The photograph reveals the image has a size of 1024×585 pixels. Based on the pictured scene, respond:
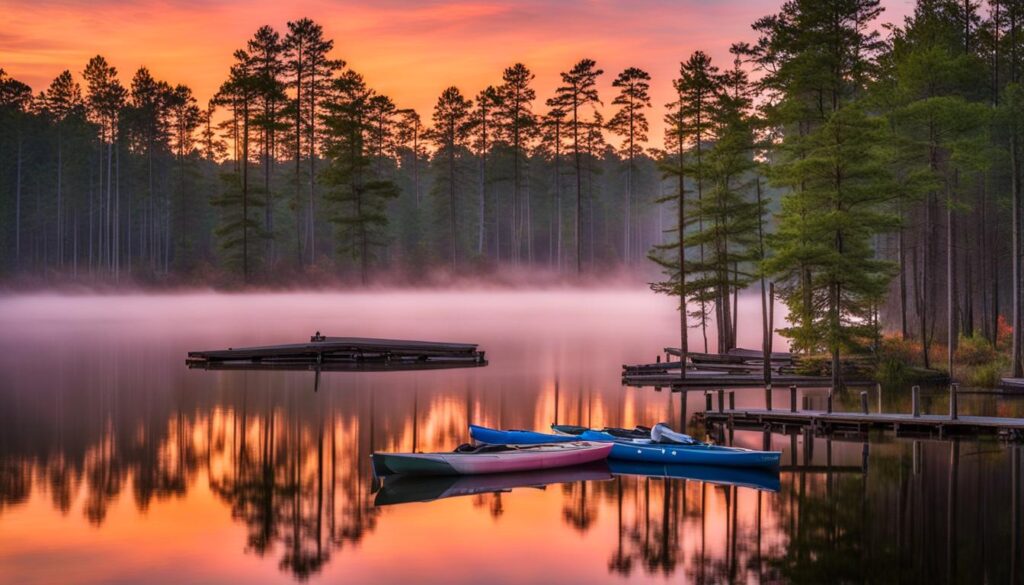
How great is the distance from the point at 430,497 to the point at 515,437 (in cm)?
619

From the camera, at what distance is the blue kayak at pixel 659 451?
29.5 meters

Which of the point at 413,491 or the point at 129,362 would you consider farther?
the point at 129,362

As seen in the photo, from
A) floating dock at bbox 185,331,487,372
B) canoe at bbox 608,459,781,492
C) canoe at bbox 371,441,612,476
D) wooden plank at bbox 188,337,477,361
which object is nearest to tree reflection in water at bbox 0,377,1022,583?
canoe at bbox 608,459,781,492

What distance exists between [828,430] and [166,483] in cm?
2034

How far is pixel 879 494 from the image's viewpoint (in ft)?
88.7

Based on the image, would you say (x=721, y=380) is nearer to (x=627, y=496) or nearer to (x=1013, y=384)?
(x=1013, y=384)

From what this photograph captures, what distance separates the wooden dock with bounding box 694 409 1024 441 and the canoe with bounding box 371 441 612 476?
7.58m

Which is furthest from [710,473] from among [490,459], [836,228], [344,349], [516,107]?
[516,107]

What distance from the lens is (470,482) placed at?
29.0 m

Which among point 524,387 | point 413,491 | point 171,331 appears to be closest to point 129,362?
point 171,331

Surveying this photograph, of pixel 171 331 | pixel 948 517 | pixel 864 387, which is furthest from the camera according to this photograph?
pixel 171 331

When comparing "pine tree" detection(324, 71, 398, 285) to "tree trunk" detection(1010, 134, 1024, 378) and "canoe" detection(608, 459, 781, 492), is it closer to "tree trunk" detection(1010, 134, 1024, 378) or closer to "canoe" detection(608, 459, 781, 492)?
"tree trunk" detection(1010, 134, 1024, 378)

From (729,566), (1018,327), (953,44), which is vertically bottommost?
(729,566)

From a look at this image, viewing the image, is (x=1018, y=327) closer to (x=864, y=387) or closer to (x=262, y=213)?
(x=864, y=387)
